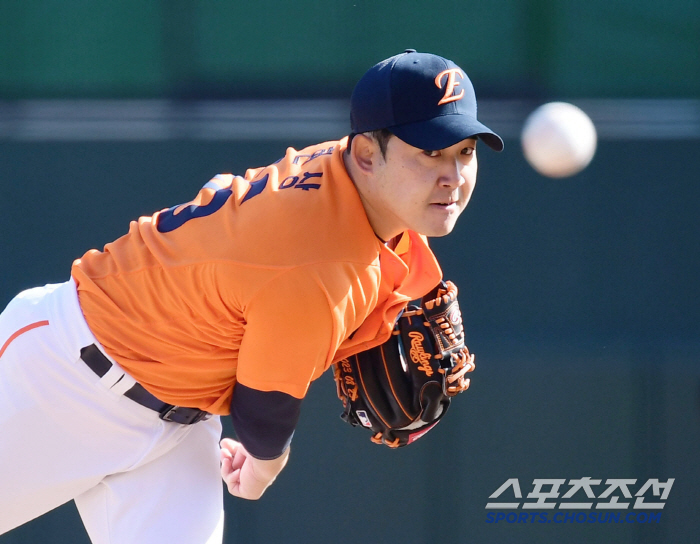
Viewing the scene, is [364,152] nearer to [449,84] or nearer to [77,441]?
[449,84]

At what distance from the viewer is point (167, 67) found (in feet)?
12.0

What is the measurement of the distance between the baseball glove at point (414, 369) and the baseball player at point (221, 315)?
4.6 inches

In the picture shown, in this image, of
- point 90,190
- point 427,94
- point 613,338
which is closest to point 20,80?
point 90,190

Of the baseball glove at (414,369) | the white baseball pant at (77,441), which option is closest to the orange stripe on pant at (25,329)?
the white baseball pant at (77,441)

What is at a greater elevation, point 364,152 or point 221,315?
point 364,152

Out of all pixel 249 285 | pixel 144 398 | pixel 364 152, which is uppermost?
pixel 364 152

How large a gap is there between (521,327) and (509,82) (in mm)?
977

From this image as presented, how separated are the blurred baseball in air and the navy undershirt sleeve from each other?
1350 millimetres

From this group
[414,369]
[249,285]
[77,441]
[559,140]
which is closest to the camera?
[249,285]

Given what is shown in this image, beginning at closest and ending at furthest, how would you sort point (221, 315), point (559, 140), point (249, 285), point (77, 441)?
1. point (249, 285)
2. point (221, 315)
3. point (77, 441)
4. point (559, 140)

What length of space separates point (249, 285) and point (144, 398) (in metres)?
0.52

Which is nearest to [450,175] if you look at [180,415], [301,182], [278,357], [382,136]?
[382,136]

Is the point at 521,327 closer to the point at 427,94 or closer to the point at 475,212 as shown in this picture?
the point at 475,212

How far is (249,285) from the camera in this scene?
6.67 feet
